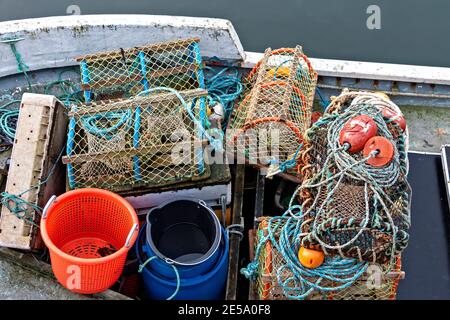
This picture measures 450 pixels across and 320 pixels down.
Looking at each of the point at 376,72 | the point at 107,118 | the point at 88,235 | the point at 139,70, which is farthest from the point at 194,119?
the point at 376,72

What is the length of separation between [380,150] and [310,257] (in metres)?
0.78

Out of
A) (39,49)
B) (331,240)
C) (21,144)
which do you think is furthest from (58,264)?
A: (39,49)

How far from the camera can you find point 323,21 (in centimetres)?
814

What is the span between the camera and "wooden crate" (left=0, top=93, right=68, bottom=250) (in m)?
3.98

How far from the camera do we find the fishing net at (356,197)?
3.30 m

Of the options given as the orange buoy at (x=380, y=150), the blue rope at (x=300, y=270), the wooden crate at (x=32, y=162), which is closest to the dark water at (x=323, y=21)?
the wooden crate at (x=32, y=162)

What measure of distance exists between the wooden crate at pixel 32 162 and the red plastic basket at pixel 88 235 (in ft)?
0.68

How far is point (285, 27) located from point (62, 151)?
4.62 m

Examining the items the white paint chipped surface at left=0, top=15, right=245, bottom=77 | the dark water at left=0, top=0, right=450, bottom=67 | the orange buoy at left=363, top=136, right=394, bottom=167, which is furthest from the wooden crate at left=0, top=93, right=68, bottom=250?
the dark water at left=0, top=0, right=450, bottom=67

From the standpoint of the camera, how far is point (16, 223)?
399 centimetres

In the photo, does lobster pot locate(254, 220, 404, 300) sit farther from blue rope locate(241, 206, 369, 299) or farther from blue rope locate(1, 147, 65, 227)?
blue rope locate(1, 147, 65, 227)

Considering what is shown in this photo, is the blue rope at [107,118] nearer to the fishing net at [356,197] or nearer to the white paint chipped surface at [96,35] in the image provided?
the white paint chipped surface at [96,35]

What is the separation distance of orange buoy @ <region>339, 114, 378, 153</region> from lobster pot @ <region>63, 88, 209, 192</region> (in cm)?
116

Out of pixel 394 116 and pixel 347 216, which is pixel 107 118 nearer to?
pixel 347 216
